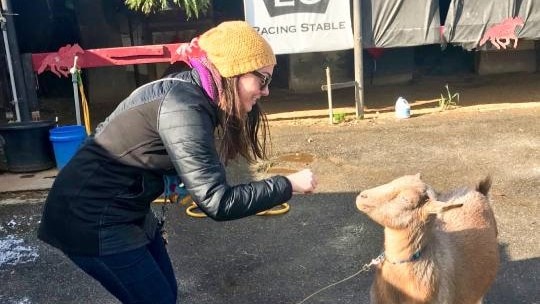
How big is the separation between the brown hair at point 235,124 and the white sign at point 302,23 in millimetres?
7074

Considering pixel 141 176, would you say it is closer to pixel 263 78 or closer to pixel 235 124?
pixel 235 124

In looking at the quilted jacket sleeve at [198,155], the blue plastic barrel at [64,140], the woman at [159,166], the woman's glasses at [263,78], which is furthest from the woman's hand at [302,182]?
the blue plastic barrel at [64,140]

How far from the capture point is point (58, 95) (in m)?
13.5

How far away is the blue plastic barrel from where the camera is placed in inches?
293

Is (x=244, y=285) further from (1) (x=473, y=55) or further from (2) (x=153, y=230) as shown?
(1) (x=473, y=55)

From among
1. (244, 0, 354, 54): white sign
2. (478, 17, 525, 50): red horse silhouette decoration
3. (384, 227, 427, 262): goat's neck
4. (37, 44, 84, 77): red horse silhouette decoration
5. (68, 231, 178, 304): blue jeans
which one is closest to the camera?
(68, 231, 178, 304): blue jeans

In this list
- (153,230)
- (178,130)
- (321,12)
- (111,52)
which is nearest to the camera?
(178,130)

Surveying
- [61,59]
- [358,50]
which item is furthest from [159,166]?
[358,50]

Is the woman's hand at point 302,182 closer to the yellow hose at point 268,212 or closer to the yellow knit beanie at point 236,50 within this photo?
the yellow knit beanie at point 236,50

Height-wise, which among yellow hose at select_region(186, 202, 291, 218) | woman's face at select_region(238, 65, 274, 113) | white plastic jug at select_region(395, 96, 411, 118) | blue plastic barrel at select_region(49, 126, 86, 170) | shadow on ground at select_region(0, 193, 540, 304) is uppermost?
woman's face at select_region(238, 65, 274, 113)

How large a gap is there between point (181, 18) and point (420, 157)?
7.10 metres

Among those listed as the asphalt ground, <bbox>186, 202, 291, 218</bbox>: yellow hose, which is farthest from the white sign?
<bbox>186, 202, 291, 218</bbox>: yellow hose

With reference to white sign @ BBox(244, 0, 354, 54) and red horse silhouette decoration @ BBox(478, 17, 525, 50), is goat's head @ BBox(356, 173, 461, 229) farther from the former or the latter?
red horse silhouette decoration @ BBox(478, 17, 525, 50)

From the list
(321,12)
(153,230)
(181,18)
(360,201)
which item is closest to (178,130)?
(153,230)
